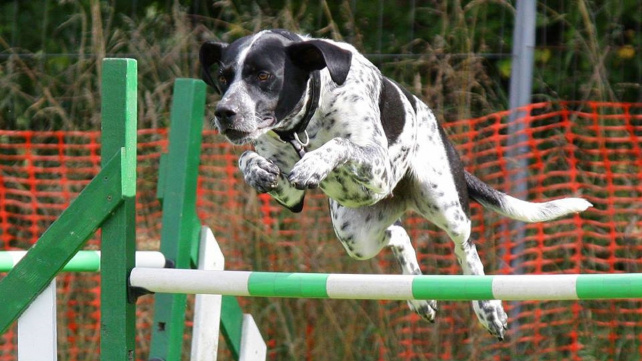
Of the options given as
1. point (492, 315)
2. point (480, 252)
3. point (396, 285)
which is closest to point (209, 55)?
point (396, 285)

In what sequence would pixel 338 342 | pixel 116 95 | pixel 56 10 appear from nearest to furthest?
pixel 116 95
pixel 338 342
pixel 56 10

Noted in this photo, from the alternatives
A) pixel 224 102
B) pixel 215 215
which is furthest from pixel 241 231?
pixel 224 102

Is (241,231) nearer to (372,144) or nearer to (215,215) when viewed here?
(215,215)

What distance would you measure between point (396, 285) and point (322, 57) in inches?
35.3

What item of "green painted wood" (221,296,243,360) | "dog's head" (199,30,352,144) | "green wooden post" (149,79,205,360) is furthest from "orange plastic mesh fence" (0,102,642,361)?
"dog's head" (199,30,352,144)

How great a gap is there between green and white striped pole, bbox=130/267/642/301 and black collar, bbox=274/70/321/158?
0.67 m

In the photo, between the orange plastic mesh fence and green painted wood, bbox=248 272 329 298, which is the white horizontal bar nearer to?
green painted wood, bbox=248 272 329 298

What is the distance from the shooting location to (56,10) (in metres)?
8.45

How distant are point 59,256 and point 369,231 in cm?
152

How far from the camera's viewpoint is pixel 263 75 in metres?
3.76

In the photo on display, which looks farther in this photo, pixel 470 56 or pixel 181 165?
pixel 470 56

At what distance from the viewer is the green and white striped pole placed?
316cm

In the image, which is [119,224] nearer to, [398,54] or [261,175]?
[261,175]

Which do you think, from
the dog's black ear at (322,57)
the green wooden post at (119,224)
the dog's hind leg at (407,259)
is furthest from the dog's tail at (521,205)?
the green wooden post at (119,224)
